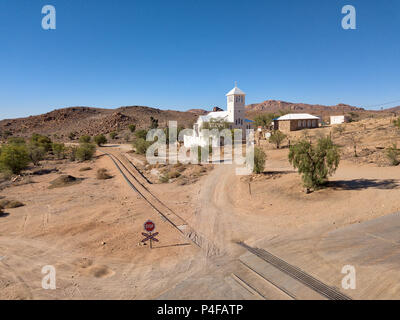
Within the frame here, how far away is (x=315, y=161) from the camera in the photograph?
1568 centimetres

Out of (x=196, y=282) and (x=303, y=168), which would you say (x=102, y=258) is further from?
(x=303, y=168)

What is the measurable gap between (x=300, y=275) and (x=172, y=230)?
19.2ft

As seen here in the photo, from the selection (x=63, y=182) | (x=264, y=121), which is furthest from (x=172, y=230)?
(x=264, y=121)

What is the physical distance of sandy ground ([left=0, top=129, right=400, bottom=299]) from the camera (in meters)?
7.48

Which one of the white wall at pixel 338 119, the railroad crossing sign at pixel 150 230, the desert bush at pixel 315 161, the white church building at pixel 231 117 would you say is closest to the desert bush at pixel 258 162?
the desert bush at pixel 315 161

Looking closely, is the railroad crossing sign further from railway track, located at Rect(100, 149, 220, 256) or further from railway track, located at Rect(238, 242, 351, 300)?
railway track, located at Rect(238, 242, 351, 300)

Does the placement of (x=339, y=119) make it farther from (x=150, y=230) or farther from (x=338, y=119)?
(x=150, y=230)

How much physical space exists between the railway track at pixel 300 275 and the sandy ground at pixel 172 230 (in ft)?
1.13

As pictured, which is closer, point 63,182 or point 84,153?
point 63,182

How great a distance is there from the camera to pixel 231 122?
1719 inches

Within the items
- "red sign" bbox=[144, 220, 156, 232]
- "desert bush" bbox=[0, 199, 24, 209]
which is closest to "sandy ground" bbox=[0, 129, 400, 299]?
"desert bush" bbox=[0, 199, 24, 209]

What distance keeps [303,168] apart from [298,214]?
4224mm
